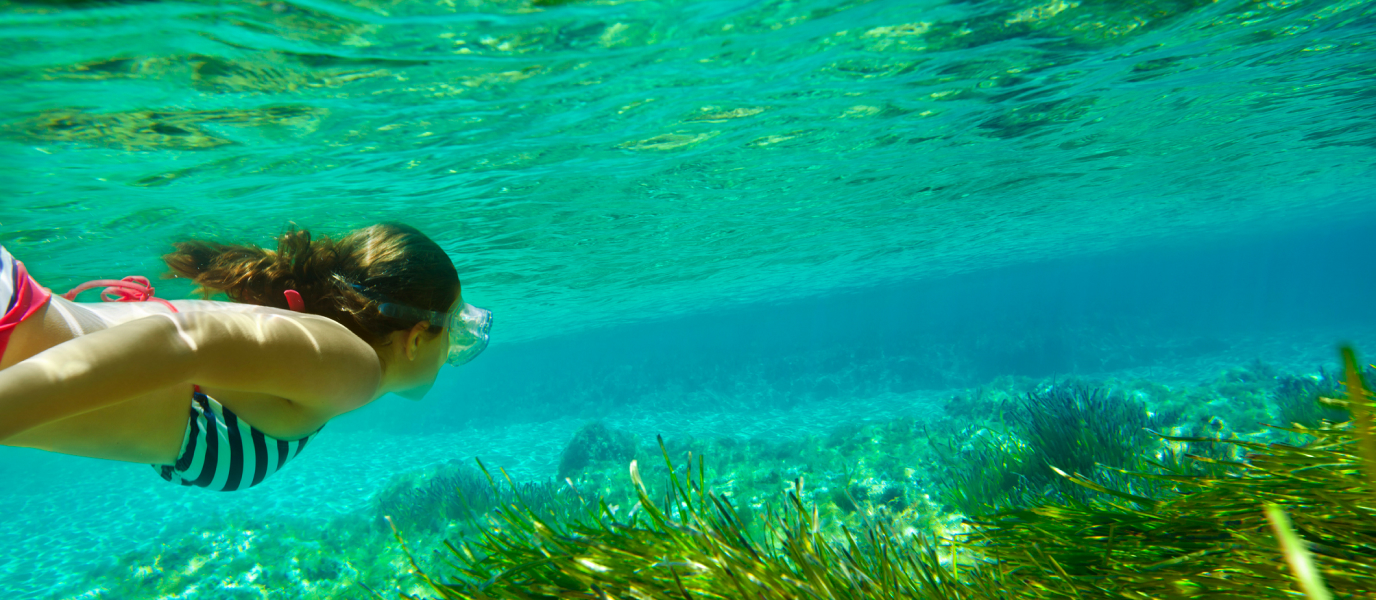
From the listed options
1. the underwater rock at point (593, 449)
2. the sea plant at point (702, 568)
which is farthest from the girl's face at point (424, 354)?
the underwater rock at point (593, 449)

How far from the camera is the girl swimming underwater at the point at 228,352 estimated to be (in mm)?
1296

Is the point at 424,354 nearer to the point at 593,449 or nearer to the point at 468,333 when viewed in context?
the point at 468,333

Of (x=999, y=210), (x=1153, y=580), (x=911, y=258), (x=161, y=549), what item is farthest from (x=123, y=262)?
(x=911, y=258)

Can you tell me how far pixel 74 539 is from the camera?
17.2 metres

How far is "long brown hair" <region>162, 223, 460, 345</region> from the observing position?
229cm

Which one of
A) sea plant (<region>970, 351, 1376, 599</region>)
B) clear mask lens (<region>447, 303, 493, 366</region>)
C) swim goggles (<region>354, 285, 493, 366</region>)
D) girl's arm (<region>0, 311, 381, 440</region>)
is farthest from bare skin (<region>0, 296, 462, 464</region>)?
sea plant (<region>970, 351, 1376, 599</region>)

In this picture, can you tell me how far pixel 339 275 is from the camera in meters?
2.31

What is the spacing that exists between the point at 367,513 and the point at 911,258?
30.1 metres

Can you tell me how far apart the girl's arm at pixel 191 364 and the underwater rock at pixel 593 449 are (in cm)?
1898

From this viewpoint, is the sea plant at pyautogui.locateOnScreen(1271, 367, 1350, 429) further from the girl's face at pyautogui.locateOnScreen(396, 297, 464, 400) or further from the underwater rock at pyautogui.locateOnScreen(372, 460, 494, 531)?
the underwater rock at pyautogui.locateOnScreen(372, 460, 494, 531)

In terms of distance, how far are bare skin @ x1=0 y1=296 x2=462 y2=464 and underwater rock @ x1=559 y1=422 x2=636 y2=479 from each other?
18.5 metres

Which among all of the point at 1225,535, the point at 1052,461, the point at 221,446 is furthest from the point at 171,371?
the point at 1052,461

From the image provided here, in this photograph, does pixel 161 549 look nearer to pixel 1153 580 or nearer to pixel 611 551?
pixel 611 551

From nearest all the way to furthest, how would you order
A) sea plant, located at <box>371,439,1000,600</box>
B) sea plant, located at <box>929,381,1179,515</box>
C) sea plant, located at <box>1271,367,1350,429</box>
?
sea plant, located at <box>371,439,1000,600</box> < sea plant, located at <box>929,381,1179,515</box> < sea plant, located at <box>1271,367,1350,429</box>
